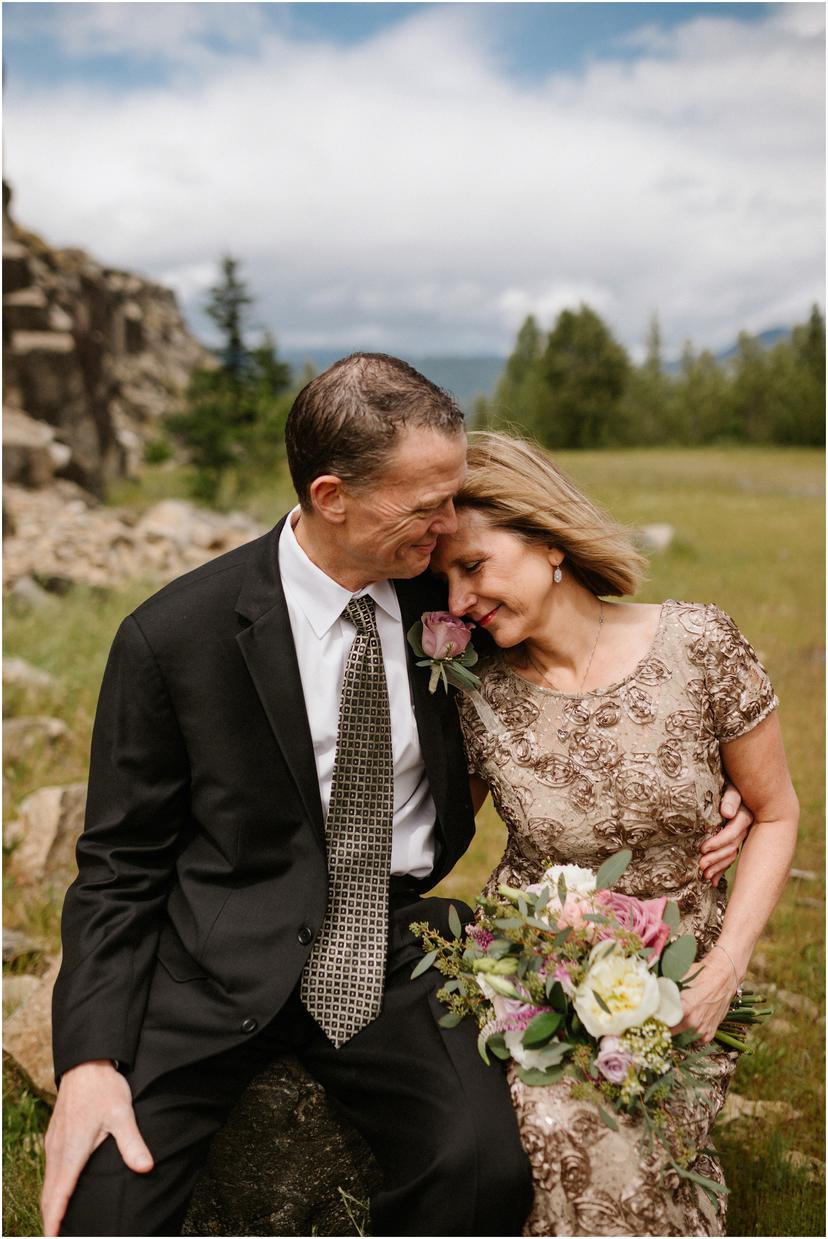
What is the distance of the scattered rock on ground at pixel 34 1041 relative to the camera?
174 inches

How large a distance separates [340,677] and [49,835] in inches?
146

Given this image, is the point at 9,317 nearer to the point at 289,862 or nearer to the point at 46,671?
the point at 46,671

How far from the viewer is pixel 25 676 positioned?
938 centimetres

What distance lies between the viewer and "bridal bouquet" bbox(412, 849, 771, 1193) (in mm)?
2639

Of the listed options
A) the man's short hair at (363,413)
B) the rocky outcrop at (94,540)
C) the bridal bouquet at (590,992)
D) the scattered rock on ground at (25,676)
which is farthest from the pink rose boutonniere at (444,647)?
the rocky outcrop at (94,540)

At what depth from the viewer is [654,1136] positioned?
2.78 metres

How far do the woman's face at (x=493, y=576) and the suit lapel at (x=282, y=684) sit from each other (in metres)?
0.56

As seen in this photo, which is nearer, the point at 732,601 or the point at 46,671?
the point at 46,671

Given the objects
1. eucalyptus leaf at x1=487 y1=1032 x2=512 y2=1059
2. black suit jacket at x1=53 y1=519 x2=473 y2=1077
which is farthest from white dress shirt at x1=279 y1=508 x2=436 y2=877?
eucalyptus leaf at x1=487 y1=1032 x2=512 y2=1059

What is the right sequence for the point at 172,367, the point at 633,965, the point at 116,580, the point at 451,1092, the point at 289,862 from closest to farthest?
1. the point at 633,965
2. the point at 451,1092
3. the point at 289,862
4. the point at 116,580
5. the point at 172,367

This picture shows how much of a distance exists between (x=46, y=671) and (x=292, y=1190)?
23.8 feet

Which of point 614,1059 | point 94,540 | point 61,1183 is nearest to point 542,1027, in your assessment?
point 614,1059

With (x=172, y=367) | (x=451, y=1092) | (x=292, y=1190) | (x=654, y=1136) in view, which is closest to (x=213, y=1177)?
(x=292, y=1190)

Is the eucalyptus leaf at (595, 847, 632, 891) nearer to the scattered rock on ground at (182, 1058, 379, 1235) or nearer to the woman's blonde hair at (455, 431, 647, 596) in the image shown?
the woman's blonde hair at (455, 431, 647, 596)
